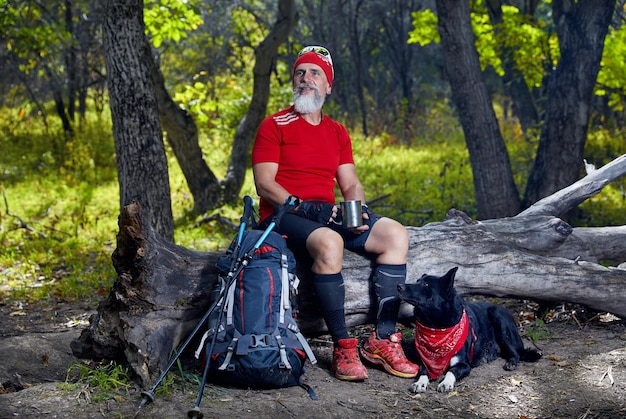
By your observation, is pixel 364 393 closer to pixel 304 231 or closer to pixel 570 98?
pixel 304 231

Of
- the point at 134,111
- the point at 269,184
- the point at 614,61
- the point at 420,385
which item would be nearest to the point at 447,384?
the point at 420,385

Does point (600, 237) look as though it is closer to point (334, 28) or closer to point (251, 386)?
point (251, 386)

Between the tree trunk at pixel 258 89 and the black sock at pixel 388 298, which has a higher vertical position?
the tree trunk at pixel 258 89

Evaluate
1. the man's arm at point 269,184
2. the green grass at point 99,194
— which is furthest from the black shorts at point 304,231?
the green grass at point 99,194

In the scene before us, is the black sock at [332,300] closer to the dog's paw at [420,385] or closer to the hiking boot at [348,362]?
the hiking boot at [348,362]

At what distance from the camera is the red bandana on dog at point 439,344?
187 inches

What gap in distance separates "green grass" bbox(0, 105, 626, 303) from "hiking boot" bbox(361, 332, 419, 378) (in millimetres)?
3551

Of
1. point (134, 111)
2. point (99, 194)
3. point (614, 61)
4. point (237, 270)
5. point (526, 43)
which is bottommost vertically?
point (99, 194)

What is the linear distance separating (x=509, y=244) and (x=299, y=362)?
2.31m

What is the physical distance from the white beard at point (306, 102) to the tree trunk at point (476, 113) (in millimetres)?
4417

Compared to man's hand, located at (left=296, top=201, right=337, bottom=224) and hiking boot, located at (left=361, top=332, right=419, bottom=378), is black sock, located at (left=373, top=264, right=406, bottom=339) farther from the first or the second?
man's hand, located at (left=296, top=201, right=337, bottom=224)

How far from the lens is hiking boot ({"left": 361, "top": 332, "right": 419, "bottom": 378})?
490 cm

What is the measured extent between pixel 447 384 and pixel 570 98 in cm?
589

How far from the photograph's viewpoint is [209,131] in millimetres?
16859
